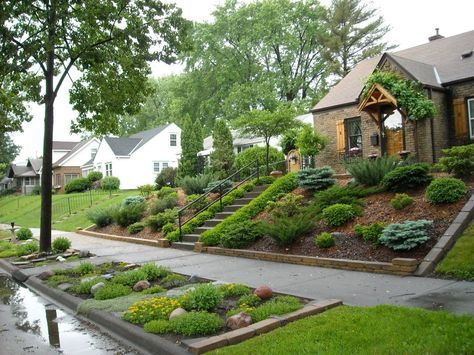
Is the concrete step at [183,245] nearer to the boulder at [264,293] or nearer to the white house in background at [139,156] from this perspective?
the boulder at [264,293]

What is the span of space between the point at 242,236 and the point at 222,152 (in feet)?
52.9

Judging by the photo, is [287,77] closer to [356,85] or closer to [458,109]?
[356,85]

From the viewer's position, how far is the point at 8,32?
38.8ft

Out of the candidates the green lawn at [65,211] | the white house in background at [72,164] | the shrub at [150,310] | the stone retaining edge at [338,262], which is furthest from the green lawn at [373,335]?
the white house in background at [72,164]

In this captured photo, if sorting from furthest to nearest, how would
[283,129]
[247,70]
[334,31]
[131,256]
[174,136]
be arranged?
[247,70] < [174,136] < [334,31] < [283,129] < [131,256]

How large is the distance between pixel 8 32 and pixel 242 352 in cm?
1123

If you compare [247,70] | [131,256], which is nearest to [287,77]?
[247,70]

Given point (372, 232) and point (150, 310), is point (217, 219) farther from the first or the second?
point (150, 310)

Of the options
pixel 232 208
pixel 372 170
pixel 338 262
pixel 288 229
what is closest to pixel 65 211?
pixel 232 208

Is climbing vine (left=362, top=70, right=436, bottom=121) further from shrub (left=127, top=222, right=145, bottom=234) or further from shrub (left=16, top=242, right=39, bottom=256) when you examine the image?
shrub (left=16, top=242, right=39, bottom=256)

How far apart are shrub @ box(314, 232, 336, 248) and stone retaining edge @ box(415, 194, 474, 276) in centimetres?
221

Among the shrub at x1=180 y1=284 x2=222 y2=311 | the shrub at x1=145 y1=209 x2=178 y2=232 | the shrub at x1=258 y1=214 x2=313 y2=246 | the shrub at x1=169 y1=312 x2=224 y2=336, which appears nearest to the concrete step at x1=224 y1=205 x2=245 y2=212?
the shrub at x1=145 y1=209 x2=178 y2=232

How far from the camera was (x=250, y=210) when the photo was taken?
13680 mm

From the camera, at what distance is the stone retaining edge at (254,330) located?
4.70m
